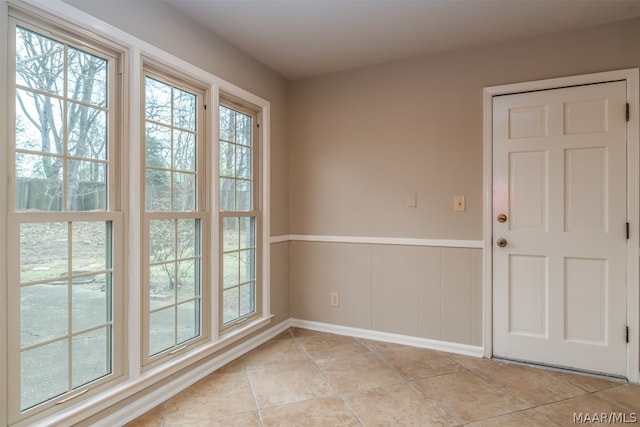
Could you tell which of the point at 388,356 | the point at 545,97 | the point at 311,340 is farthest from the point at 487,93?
the point at 311,340

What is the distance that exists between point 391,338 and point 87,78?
2.81 metres

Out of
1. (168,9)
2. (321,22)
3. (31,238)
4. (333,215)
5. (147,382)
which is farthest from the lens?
(333,215)

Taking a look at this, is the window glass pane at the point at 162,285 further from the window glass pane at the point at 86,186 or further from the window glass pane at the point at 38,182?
the window glass pane at the point at 38,182

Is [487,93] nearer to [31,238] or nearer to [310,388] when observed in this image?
[310,388]

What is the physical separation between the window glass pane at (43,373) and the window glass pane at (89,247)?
14.3 inches

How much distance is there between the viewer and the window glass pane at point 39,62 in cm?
147

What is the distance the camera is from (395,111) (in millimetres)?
2967

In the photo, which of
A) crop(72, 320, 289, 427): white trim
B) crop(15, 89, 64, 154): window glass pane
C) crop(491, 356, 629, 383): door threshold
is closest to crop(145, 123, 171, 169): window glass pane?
crop(15, 89, 64, 154): window glass pane

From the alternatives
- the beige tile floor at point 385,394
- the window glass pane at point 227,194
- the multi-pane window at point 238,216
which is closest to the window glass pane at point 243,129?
the multi-pane window at point 238,216

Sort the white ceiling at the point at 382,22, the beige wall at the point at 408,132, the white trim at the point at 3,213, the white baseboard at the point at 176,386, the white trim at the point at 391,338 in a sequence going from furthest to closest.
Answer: the white trim at the point at 391,338, the beige wall at the point at 408,132, the white ceiling at the point at 382,22, the white baseboard at the point at 176,386, the white trim at the point at 3,213

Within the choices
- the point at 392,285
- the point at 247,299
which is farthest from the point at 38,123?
the point at 392,285

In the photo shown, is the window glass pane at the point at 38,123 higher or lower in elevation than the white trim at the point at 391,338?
higher

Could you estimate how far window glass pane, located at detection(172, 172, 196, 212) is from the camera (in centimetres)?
221

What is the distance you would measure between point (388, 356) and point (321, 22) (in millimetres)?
2505
